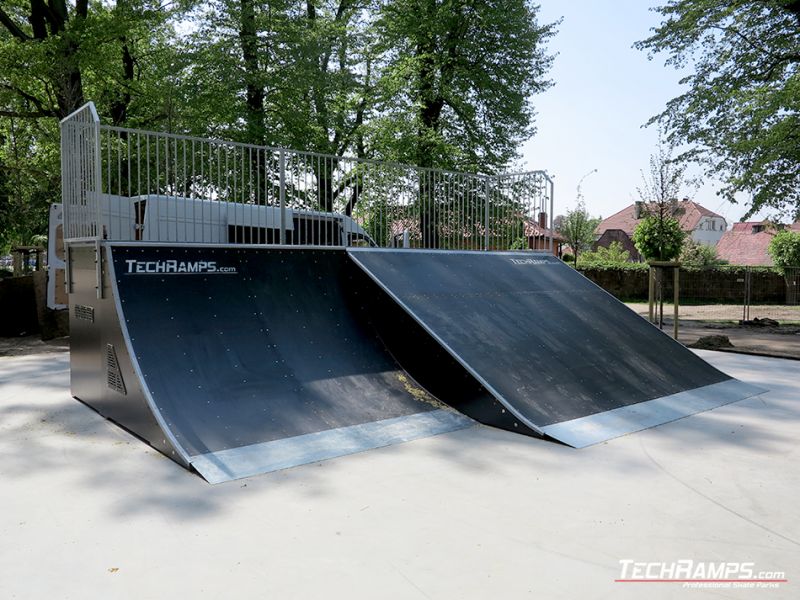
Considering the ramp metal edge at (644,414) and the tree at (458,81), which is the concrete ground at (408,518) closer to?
the ramp metal edge at (644,414)

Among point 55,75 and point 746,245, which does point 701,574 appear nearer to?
point 55,75

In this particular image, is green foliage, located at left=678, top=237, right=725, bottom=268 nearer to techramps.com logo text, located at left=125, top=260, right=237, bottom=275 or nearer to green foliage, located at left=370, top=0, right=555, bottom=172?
green foliage, located at left=370, top=0, right=555, bottom=172

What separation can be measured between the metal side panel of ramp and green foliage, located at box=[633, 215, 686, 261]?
54.0 feet

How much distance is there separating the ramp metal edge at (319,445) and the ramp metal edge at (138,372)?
0.56 feet

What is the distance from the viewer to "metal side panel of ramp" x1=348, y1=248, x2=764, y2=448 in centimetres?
598

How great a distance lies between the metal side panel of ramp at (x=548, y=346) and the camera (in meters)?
5.98

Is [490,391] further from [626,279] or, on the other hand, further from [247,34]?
[626,279]

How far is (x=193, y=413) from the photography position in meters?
5.17

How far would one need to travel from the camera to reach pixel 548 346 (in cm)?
707

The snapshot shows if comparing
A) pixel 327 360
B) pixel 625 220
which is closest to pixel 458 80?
pixel 327 360

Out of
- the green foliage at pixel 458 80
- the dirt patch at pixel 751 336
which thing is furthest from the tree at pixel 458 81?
the dirt patch at pixel 751 336

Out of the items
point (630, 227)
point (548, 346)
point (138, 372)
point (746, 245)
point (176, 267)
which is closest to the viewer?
point (138, 372)

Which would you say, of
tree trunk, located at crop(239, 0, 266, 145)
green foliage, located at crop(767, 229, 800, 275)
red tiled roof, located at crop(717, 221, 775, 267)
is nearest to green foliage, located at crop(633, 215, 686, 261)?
green foliage, located at crop(767, 229, 800, 275)

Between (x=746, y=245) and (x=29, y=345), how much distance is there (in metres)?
65.1
